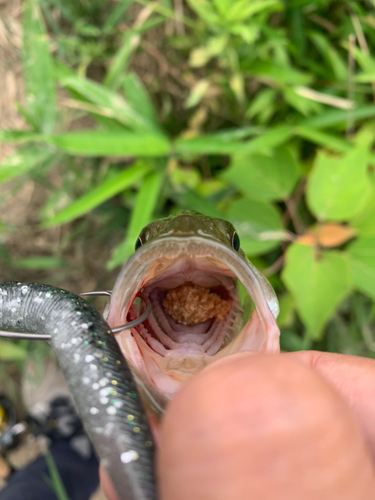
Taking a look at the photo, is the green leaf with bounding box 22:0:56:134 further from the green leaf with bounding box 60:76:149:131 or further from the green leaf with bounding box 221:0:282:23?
the green leaf with bounding box 221:0:282:23

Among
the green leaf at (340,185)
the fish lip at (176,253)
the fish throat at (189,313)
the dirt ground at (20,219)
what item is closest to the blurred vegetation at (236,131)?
the green leaf at (340,185)

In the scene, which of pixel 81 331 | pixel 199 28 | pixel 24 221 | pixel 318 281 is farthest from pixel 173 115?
pixel 81 331

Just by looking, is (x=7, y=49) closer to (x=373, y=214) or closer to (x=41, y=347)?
(x=41, y=347)

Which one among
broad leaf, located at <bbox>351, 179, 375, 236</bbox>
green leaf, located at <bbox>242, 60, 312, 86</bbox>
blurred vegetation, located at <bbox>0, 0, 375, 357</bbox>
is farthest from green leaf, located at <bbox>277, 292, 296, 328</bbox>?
green leaf, located at <bbox>242, 60, 312, 86</bbox>

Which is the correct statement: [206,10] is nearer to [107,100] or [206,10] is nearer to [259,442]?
[107,100]

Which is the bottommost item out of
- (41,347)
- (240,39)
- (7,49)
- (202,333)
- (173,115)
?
(41,347)

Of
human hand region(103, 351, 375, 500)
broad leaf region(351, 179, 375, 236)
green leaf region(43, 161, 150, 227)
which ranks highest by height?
human hand region(103, 351, 375, 500)
